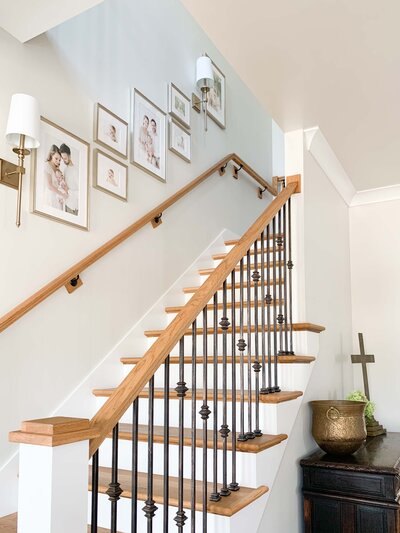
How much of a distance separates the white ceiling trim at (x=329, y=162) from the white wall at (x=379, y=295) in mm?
262

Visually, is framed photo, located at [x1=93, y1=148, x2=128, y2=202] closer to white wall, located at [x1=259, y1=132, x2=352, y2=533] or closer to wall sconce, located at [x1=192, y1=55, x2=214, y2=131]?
white wall, located at [x1=259, y1=132, x2=352, y2=533]

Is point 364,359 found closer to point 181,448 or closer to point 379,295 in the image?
point 379,295

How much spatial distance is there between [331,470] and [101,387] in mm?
1291

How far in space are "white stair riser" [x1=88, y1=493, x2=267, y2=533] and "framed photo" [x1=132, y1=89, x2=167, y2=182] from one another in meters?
2.08

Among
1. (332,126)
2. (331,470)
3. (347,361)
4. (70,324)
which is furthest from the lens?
(347,361)

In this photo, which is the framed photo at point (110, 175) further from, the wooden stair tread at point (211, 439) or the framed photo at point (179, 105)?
the wooden stair tread at point (211, 439)

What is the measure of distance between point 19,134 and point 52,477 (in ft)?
5.45

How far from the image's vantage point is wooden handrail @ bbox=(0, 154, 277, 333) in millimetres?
2328

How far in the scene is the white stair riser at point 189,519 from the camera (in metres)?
1.85

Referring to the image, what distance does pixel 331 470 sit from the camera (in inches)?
97.1

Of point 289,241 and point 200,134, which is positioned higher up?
point 200,134

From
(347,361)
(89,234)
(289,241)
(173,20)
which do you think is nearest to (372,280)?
(347,361)

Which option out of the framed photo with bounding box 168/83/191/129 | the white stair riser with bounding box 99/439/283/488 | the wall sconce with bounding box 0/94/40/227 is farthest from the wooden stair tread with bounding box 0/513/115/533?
the framed photo with bounding box 168/83/191/129

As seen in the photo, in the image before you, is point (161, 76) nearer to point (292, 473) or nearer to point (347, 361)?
point (347, 361)
